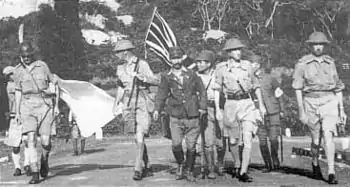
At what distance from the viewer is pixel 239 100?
881cm

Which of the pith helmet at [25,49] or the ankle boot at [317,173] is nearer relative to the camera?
the ankle boot at [317,173]

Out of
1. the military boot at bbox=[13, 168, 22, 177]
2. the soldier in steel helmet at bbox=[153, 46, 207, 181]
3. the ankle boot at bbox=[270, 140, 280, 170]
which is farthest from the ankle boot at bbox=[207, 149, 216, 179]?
the military boot at bbox=[13, 168, 22, 177]

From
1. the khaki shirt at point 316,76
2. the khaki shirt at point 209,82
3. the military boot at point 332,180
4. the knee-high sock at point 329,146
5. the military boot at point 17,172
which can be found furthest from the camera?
the military boot at point 17,172

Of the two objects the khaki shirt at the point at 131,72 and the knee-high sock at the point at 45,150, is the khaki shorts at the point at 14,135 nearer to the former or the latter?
the knee-high sock at the point at 45,150

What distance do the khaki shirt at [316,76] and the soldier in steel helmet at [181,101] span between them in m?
1.24

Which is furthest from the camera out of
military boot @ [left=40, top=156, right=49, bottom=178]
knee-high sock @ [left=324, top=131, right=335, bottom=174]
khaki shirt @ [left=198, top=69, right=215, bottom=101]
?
khaki shirt @ [left=198, top=69, right=215, bottom=101]

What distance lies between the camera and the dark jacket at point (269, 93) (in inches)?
401

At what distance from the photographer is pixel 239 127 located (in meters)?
8.88

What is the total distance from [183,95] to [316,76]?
5.58 ft

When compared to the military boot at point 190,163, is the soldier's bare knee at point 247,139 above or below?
above

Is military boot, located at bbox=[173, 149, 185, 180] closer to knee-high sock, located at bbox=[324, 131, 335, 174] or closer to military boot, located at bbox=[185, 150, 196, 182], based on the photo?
military boot, located at bbox=[185, 150, 196, 182]

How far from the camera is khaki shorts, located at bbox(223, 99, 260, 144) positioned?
8781 mm

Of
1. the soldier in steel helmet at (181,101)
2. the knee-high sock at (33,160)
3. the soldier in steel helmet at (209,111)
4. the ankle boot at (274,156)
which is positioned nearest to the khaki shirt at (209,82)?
the soldier in steel helmet at (209,111)

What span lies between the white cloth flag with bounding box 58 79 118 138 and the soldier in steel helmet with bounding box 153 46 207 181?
7.51 feet
